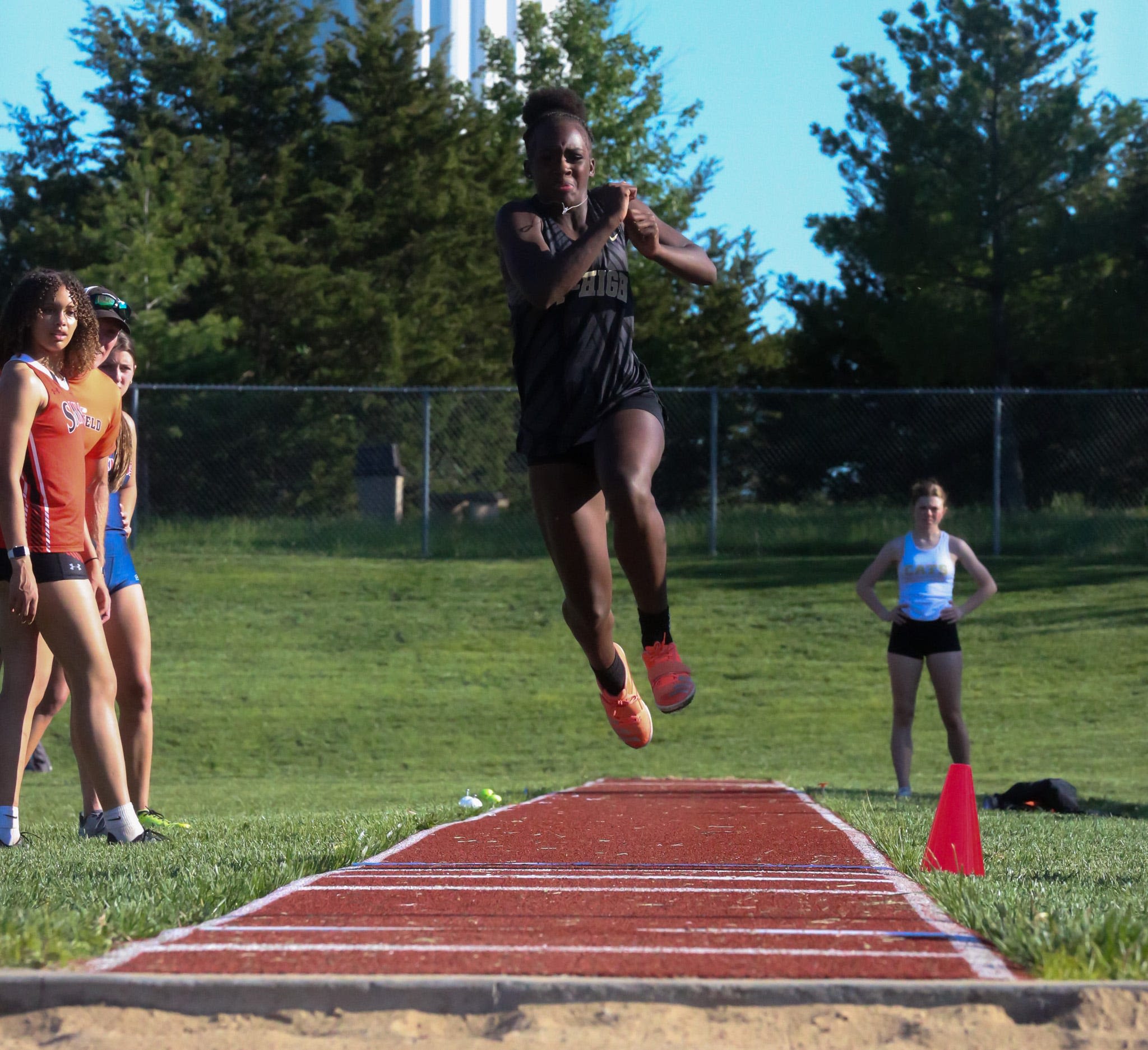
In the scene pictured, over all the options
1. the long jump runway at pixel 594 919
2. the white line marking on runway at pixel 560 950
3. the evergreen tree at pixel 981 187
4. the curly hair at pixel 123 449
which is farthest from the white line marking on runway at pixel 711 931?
the evergreen tree at pixel 981 187

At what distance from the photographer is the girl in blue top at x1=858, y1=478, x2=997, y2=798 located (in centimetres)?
923

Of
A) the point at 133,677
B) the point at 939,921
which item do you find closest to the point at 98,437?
the point at 133,677

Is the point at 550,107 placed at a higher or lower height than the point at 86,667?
higher

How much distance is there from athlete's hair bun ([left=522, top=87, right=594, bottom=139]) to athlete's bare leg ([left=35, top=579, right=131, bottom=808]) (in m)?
2.41

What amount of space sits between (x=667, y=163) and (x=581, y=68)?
3872 mm

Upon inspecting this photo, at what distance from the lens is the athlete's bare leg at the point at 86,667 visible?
208 inches

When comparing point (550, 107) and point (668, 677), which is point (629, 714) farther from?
point (550, 107)

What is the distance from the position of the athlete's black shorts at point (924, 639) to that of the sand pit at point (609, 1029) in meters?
6.68

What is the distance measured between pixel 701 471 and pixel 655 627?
17.2m

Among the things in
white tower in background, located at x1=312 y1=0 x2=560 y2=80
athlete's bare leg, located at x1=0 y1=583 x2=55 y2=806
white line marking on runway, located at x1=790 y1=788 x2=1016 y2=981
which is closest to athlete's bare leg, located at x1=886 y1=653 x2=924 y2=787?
white line marking on runway, located at x1=790 y1=788 x2=1016 y2=981

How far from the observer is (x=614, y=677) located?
5336mm

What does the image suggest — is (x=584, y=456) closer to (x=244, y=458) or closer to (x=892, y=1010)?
(x=892, y=1010)

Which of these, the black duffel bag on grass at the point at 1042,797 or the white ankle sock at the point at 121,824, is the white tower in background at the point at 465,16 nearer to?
the black duffel bag on grass at the point at 1042,797

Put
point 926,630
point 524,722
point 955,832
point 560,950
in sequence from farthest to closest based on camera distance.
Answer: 1. point 524,722
2. point 926,630
3. point 955,832
4. point 560,950
